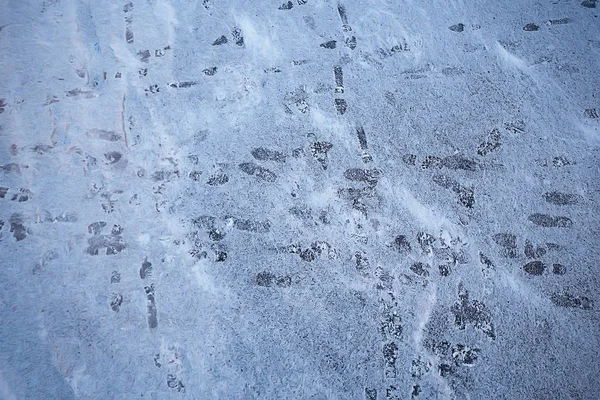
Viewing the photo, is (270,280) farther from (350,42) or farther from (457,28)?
(457,28)

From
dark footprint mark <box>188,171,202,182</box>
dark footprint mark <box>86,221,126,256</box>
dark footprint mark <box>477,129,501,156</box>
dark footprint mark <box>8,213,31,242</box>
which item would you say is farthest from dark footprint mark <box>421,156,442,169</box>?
dark footprint mark <box>8,213,31,242</box>

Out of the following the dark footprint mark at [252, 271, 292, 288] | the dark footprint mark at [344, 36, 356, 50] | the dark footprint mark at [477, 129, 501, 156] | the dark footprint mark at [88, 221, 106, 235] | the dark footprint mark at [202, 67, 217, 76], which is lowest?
the dark footprint mark at [252, 271, 292, 288]

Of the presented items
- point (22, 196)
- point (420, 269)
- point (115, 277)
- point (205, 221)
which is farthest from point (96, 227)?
point (420, 269)

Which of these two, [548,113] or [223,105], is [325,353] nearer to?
[223,105]

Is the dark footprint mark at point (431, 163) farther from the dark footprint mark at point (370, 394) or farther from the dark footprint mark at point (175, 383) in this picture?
the dark footprint mark at point (175, 383)

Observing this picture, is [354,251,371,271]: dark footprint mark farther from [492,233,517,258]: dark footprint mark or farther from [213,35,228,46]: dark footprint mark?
[213,35,228,46]: dark footprint mark

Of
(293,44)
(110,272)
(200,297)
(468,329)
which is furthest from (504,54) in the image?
(110,272)
